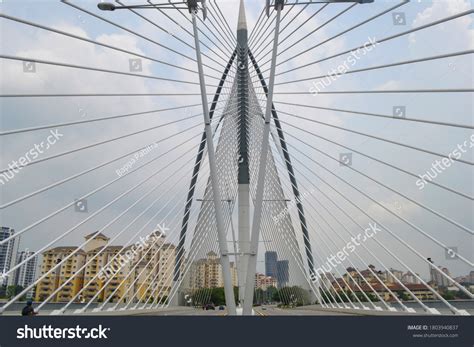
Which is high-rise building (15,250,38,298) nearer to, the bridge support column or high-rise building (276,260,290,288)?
the bridge support column

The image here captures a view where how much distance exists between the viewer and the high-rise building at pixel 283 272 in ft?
81.6

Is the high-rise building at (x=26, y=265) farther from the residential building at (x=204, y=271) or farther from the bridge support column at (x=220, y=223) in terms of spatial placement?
the residential building at (x=204, y=271)

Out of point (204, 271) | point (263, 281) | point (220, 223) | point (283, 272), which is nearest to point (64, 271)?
point (204, 271)

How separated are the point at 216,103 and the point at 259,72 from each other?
3197mm

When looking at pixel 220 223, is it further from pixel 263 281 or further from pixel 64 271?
pixel 263 281

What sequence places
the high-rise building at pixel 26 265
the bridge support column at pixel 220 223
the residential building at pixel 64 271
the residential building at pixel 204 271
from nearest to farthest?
the high-rise building at pixel 26 265 < the bridge support column at pixel 220 223 < the residential building at pixel 204 271 < the residential building at pixel 64 271

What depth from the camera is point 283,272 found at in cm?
2556

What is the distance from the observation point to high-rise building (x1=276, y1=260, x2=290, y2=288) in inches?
979

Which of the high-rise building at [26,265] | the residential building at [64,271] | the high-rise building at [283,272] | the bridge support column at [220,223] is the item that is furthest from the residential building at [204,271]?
the residential building at [64,271]

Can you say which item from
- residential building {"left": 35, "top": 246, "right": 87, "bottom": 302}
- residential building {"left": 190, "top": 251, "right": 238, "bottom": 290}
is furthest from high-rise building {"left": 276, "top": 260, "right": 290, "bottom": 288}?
residential building {"left": 35, "top": 246, "right": 87, "bottom": 302}

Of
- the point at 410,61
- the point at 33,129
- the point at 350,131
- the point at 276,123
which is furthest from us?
the point at 276,123
